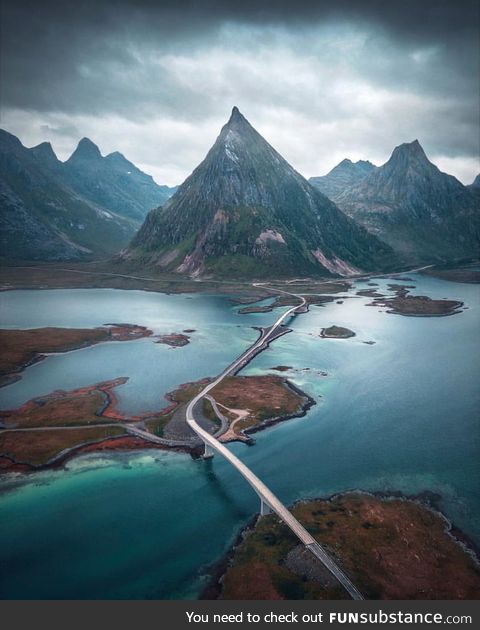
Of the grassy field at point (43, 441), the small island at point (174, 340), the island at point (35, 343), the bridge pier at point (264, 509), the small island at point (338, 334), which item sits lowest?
the grassy field at point (43, 441)

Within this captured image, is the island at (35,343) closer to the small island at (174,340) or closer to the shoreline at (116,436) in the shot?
the small island at (174,340)

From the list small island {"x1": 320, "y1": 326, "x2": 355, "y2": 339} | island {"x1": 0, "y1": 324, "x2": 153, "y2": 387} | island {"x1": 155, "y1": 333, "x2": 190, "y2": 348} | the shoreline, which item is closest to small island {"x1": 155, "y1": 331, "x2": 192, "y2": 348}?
island {"x1": 155, "y1": 333, "x2": 190, "y2": 348}

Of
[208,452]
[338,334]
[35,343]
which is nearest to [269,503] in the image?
[208,452]

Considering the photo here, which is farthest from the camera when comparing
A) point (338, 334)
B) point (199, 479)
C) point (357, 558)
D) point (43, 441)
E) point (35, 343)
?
point (338, 334)

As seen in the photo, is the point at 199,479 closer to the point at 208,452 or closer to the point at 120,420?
the point at 208,452

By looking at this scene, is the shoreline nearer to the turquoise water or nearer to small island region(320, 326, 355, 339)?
the turquoise water

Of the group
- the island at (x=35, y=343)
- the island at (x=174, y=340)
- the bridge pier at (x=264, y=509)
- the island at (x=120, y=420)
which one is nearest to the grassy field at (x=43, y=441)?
the island at (x=120, y=420)
